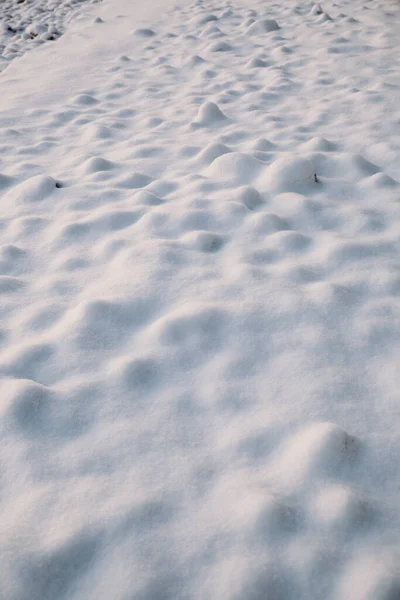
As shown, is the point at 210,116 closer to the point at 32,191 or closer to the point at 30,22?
the point at 32,191

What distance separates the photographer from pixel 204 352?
964 millimetres

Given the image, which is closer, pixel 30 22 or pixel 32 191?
pixel 32 191

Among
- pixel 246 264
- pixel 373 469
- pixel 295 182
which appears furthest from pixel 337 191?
pixel 373 469

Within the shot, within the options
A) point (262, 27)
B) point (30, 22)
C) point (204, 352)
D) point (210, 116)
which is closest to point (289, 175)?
point (210, 116)

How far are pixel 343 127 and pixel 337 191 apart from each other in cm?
47

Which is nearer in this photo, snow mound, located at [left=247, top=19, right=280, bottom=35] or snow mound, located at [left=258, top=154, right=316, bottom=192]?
snow mound, located at [left=258, top=154, right=316, bottom=192]

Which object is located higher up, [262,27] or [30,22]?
[30,22]

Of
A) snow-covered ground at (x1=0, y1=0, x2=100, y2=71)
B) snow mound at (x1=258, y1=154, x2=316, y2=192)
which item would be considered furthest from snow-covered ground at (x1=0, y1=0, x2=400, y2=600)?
snow-covered ground at (x1=0, y1=0, x2=100, y2=71)

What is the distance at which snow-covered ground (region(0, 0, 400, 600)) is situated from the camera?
2.16ft

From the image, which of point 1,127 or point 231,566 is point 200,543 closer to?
point 231,566

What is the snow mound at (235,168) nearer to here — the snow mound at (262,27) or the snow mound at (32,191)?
the snow mound at (32,191)

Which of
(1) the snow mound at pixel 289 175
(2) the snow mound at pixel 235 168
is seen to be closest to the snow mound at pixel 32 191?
(2) the snow mound at pixel 235 168

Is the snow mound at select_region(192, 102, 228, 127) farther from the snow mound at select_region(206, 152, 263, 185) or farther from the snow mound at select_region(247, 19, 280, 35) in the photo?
the snow mound at select_region(247, 19, 280, 35)

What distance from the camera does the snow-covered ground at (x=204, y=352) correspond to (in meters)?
0.66
